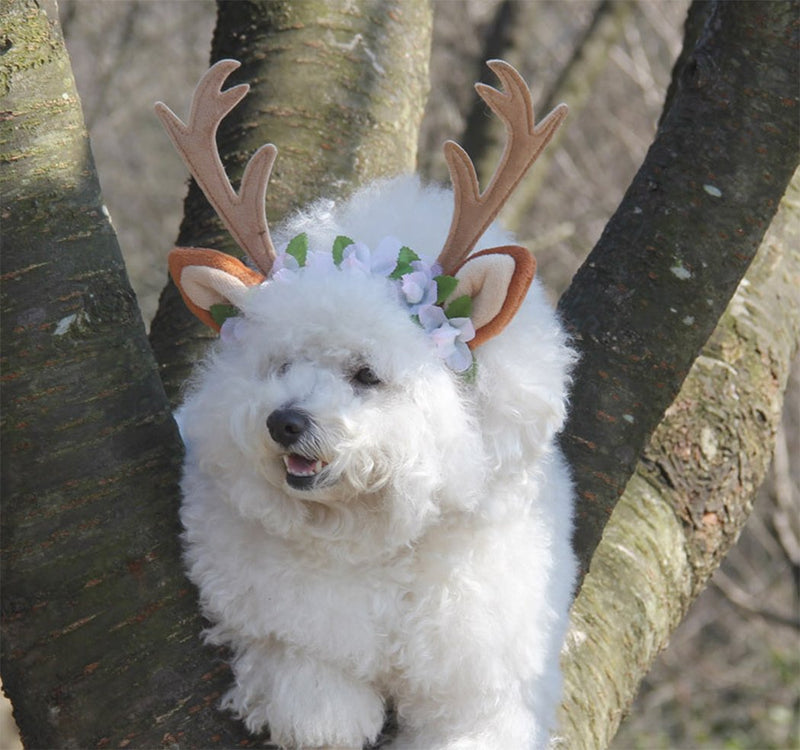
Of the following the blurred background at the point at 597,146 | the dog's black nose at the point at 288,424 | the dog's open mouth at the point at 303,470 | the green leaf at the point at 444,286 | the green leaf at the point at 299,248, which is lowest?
the blurred background at the point at 597,146

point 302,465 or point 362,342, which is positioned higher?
point 362,342

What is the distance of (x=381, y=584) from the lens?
1.87m

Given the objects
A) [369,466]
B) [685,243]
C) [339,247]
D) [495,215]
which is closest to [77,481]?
[369,466]

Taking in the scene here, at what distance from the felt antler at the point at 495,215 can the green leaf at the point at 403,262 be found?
0.19 feet

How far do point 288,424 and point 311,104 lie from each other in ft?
4.50

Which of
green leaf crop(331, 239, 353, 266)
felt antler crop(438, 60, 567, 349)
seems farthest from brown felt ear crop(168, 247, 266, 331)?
felt antler crop(438, 60, 567, 349)

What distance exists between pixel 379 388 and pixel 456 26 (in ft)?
23.6

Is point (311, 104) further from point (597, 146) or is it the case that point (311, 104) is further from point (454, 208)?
point (597, 146)

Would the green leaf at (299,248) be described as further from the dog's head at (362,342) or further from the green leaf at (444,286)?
the green leaf at (444,286)

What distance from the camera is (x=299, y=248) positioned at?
192 cm

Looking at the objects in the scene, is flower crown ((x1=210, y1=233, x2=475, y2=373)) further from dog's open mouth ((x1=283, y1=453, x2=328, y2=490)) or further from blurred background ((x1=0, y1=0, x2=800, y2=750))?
blurred background ((x1=0, y1=0, x2=800, y2=750))

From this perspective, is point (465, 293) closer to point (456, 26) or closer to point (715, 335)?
point (715, 335)

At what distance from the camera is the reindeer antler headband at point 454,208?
183cm

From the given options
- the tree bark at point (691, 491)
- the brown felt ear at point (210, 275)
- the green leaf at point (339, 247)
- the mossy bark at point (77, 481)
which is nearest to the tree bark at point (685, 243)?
the tree bark at point (691, 491)
